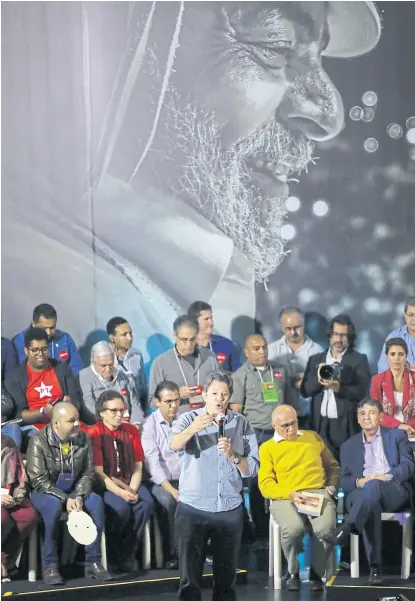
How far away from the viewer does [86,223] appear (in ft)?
22.5

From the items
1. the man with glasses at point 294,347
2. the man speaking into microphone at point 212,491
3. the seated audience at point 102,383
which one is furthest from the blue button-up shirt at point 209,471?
the man with glasses at point 294,347

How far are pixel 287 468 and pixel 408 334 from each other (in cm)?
147

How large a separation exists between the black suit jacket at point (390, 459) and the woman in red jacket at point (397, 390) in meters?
0.23

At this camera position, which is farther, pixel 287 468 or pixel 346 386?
pixel 346 386

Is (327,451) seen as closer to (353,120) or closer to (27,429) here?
(27,429)

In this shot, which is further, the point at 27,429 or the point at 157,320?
the point at 157,320

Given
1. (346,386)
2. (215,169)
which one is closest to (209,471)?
(346,386)

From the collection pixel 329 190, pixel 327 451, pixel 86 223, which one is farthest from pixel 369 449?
pixel 86 223

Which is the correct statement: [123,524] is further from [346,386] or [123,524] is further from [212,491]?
[346,386]

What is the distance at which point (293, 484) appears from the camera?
561cm

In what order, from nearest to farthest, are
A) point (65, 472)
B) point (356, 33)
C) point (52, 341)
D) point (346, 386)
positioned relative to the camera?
point (65, 472) < point (346, 386) < point (52, 341) < point (356, 33)

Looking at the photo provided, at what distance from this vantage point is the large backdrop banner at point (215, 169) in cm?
676

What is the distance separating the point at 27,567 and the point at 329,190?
307 centimetres

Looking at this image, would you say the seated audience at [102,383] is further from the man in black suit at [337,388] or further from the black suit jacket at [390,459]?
the black suit jacket at [390,459]
